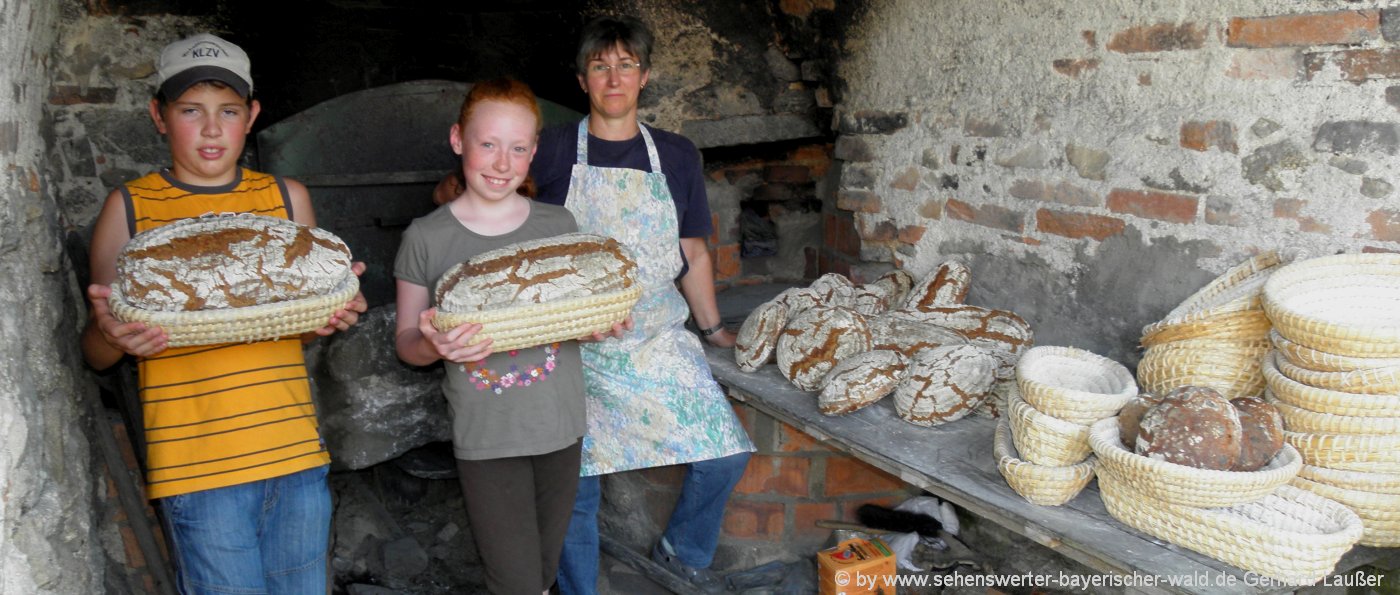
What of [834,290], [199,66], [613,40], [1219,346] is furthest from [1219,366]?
[199,66]

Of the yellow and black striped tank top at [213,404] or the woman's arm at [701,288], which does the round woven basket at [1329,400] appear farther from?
the yellow and black striped tank top at [213,404]

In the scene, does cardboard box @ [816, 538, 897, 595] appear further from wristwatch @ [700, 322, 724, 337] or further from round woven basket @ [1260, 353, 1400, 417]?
round woven basket @ [1260, 353, 1400, 417]

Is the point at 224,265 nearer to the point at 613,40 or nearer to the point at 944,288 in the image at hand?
the point at 613,40

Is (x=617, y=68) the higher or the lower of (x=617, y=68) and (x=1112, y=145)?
the higher

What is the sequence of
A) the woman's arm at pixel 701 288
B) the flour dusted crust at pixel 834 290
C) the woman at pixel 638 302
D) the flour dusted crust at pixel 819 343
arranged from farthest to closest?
the flour dusted crust at pixel 834 290 < the woman's arm at pixel 701 288 < the flour dusted crust at pixel 819 343 < the woman at pixel 638 302

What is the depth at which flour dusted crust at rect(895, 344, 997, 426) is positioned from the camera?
2.56m

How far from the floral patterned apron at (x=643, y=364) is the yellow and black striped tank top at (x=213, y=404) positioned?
85cm

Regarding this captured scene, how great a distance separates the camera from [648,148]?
9.17ft

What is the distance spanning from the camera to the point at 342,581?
326cm

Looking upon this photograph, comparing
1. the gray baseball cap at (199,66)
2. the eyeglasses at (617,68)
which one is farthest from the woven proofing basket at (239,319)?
the eyeglasses at (617,68)

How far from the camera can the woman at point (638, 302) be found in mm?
2697

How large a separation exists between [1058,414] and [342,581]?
2.41 m

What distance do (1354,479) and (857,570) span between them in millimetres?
1358

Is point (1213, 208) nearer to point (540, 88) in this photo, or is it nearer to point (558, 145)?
point (558, 145)
